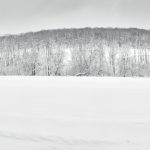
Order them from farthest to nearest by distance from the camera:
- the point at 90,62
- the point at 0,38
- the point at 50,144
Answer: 1. the point at 0,38
2. the point at 90,62
3. the point at 50,144

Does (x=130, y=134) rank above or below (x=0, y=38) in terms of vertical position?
below

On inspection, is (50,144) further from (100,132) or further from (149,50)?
(149,50)

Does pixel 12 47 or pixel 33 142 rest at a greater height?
pixel 12 47

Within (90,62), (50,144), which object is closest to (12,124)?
(50,144)

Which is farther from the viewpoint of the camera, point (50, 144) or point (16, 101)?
point (16, 101)

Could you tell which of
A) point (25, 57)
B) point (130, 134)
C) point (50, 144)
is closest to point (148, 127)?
point (130, 134)

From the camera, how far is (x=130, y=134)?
15.7 feet

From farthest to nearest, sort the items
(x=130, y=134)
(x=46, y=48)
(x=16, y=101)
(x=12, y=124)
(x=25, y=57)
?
1. (x=46, y=48)
2. (x=25, y=57)
3. (x=16, y=101)
4. (x=12, y=124)
5. (x=130, y=134)

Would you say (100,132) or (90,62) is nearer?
(100,132)

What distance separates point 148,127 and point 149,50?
84.4 metres

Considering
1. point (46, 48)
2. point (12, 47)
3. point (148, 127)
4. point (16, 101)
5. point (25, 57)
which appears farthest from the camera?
point (12, 47)

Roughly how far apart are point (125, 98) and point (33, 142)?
4747 millimetres

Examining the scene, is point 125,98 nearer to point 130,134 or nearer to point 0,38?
point 130,134

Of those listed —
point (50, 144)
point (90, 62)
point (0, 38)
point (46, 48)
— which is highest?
point (0, 38)
